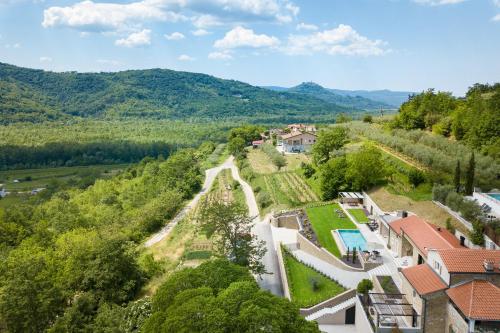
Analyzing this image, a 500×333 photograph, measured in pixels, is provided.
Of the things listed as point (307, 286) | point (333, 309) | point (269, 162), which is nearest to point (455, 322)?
point (333, 309)

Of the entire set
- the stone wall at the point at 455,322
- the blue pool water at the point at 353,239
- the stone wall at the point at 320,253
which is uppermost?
the stone wall at the point at 455,322

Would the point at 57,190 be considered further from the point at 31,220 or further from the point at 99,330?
the point at 99,330

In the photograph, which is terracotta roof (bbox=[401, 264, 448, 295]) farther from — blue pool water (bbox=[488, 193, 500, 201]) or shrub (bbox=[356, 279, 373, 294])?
blue pool water (bbox=[488, 193, 500, 201])

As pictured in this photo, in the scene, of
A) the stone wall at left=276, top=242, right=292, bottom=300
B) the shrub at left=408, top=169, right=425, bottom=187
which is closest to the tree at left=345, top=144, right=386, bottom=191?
the shrub at left=408, top=169, right=425, bottom=187

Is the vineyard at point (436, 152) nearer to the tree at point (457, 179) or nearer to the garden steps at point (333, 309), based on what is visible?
the tree at point (457, 179)

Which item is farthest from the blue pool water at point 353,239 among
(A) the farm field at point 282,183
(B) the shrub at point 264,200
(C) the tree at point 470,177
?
(B) the shrub at point 264,200

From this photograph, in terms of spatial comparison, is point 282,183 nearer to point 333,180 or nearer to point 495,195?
point 333,180
